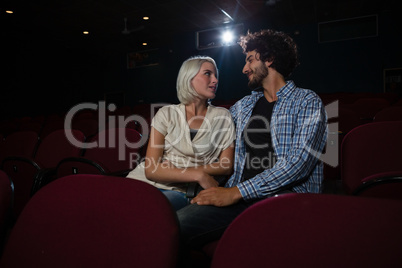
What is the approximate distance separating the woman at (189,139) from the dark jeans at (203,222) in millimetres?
264

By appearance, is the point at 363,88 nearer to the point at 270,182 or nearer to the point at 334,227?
the point at 270,182

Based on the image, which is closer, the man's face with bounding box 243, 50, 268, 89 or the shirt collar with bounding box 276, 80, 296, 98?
the shirt collar with bounding box 276, 80, 296, 98

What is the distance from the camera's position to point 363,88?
26.2ft

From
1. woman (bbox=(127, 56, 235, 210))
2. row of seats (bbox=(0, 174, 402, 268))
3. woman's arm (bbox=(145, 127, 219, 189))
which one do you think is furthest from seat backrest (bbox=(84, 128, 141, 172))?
row of seats (bbox=(0, 174, 402, 268))

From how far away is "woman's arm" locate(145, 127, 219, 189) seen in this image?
1.35 m

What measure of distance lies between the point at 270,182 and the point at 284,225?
26.7 inches

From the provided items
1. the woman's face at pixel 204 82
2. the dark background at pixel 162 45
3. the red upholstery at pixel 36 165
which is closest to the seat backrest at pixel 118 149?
the red upholstery at pixel 36 165

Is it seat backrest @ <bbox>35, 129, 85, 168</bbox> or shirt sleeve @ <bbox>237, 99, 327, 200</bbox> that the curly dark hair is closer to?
shirt sleeve @ <bbox>237, 99, 327, 200</bbox>

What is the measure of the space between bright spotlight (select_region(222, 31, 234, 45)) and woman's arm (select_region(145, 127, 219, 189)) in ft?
26.5

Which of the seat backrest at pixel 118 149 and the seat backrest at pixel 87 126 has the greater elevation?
the seat backrest at pixel 87 126

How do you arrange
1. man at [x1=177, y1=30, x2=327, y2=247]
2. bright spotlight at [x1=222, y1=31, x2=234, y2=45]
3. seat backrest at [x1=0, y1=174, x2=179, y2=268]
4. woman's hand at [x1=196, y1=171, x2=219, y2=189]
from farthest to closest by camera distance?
bright spotlight at [x1=222, y1=31, x2=234, y2=45] → woman's hand at [x1=196, y1=171, x2=219, y2=189] → man at [x1=177, y1=30, x2=327, y2=247] → seat backrest at [x1=0, y1=174, x2=179, y2=268]

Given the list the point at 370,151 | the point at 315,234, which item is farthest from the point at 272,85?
the point at 315,234

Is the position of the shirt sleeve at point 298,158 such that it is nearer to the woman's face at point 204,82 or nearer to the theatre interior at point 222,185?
the theatre interior at point 222,185

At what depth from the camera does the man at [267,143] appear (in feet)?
3.73
